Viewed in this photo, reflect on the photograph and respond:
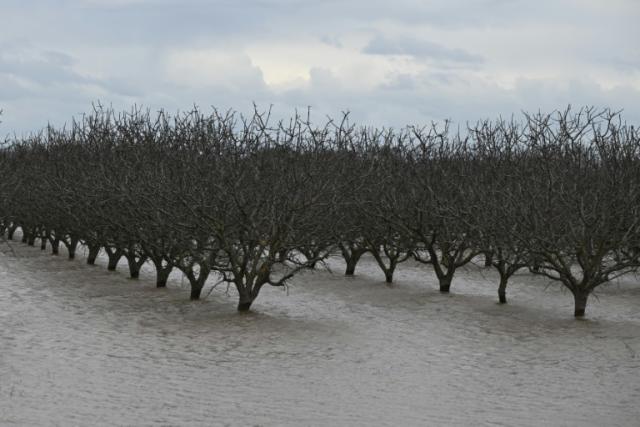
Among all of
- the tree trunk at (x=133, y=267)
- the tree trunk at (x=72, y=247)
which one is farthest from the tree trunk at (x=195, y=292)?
the tree trunk at (x=72, y=247)

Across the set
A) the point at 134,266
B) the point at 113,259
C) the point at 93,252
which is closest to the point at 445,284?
the point at 134,266

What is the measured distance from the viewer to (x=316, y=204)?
19.0 m

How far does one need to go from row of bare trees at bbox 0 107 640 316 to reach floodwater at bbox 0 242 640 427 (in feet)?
3.94

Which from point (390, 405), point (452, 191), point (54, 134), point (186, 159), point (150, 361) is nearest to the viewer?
point (390, 405)

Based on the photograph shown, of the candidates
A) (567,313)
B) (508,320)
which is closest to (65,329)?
(508,320)

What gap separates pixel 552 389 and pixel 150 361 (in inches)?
248

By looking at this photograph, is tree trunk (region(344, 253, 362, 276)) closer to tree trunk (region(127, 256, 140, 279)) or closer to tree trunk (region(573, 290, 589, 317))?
tree trunk (region(127, 256, 140, 279))

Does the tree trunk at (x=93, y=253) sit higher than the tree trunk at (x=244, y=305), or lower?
higher

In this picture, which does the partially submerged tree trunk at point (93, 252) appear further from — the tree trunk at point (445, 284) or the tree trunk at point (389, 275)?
the tree trunk at point (445, 284)

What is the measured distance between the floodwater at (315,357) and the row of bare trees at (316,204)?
1201 mm

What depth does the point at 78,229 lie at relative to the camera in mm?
26578

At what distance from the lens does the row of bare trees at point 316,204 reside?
18.8 m

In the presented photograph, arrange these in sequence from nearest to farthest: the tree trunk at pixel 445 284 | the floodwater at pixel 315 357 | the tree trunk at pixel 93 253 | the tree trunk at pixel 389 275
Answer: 1. the floodwater at pixel 315 357
2. the tree trunk at pixel 445 284
3. the tree trunk at pixel 389 275
4. the tree trunk at pixel 93 253

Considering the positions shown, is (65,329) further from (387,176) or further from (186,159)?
(387,176)
